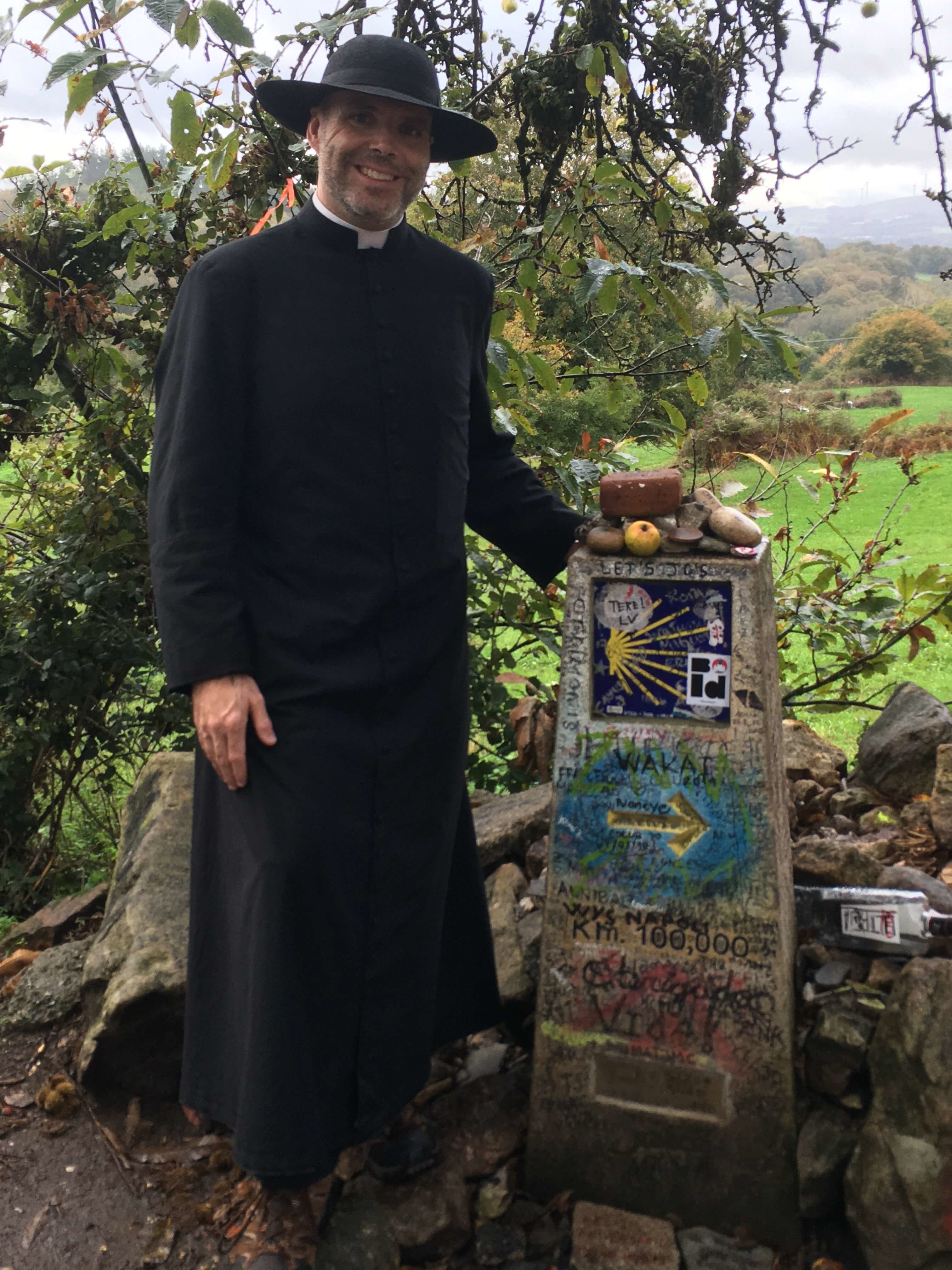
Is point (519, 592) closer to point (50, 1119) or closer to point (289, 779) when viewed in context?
point (289, 779)

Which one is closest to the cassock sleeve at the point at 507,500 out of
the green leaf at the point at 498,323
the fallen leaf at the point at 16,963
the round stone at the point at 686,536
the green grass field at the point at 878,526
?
the green leaf at the point at 498,323

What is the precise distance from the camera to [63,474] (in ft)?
12.2

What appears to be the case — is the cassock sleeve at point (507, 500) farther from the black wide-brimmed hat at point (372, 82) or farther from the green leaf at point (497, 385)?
the black wide-brimmed hat at point (372, 82)

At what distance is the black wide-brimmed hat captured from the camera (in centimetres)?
190

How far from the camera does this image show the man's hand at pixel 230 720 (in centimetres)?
191

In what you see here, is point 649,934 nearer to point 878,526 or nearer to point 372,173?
point 372,173

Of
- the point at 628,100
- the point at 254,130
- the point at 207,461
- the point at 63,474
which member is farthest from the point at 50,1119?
the point at 628,100

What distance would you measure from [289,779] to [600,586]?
0.73 metres

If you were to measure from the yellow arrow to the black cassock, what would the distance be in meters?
0.40

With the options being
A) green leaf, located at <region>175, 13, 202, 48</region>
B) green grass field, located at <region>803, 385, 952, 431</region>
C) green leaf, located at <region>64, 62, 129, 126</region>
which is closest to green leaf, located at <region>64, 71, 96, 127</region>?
green leaf, located at <region>64, 62, 129, 126</region>

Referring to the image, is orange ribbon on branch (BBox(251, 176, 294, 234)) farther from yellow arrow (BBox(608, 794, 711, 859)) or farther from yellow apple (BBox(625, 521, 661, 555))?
yellow arrow (BBox(608, 794, 711, 859))

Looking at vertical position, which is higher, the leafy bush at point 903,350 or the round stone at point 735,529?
the leafy bush at point 903,350

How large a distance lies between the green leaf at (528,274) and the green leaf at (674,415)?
497mm

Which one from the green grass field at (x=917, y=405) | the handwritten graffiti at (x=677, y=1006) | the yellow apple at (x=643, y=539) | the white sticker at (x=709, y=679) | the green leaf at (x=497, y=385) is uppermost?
the green grass field at (x=917, y=405)
